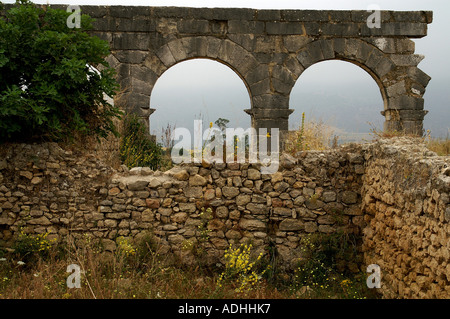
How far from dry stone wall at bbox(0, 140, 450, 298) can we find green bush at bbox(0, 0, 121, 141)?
34 cm

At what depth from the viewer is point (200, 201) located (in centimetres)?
574

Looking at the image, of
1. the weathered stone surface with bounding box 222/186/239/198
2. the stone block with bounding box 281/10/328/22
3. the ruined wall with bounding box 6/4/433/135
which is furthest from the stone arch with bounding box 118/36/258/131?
the weathered stone surface with bounding box 222/186/239/198

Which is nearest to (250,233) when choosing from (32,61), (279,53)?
(32,61)

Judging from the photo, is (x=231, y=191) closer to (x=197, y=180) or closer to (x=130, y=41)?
(x=197, y=180)

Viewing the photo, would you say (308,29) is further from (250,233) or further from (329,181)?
(250,233)

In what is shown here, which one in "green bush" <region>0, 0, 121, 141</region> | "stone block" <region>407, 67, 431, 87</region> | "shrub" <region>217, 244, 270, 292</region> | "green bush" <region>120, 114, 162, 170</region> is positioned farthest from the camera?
"stone block" <region>407, 67, 431, 87</region>

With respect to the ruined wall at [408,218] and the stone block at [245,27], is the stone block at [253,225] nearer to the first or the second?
the ruined wall at [408,218]

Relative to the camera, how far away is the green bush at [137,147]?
777 centimetres

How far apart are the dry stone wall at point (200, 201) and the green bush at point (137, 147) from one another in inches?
71.0

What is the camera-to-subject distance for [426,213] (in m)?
3.97

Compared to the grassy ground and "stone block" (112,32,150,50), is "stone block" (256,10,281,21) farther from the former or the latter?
the grassy ground

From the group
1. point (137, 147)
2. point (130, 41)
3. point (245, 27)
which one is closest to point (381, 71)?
point (245, 27)

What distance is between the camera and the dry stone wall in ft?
18.3

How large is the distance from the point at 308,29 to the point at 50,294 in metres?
8.02
